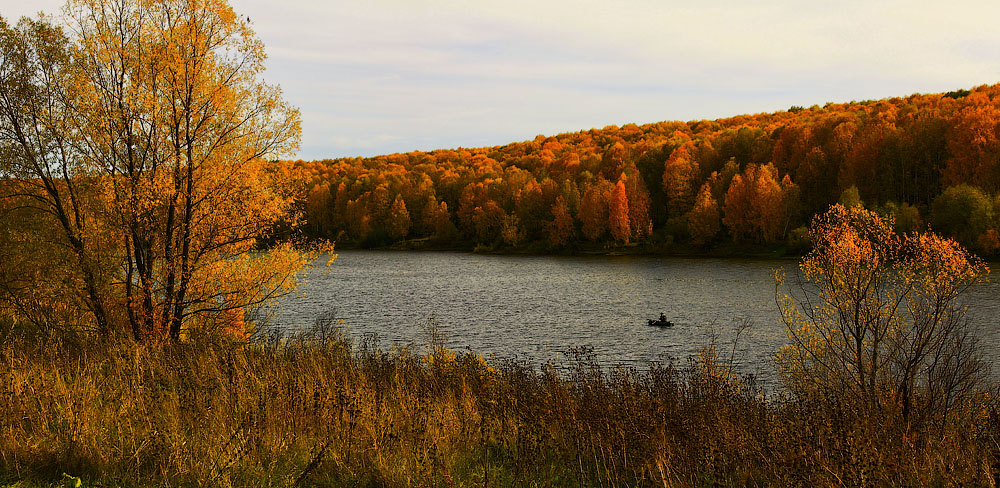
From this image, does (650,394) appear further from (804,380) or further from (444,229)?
(444,229)

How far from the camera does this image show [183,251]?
1413 centimetres

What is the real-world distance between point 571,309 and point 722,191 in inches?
2197

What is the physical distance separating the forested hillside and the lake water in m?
15.3

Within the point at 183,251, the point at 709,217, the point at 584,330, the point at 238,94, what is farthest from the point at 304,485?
the point at 709,217

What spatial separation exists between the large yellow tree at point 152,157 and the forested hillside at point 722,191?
203 ft

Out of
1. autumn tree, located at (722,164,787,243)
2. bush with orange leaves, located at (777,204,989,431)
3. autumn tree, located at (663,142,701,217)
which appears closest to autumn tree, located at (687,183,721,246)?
autumn tree, located at (722,164,787,243)

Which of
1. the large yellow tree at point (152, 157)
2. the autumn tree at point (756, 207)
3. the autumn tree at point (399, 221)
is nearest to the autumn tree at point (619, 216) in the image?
the autumn tree at point (756, 207)

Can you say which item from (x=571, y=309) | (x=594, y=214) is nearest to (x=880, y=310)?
(x=571, y=309)

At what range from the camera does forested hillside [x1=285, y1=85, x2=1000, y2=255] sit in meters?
68.8

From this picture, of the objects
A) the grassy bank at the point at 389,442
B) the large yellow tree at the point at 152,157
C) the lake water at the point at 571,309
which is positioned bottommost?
the lake water at the point at 571,309

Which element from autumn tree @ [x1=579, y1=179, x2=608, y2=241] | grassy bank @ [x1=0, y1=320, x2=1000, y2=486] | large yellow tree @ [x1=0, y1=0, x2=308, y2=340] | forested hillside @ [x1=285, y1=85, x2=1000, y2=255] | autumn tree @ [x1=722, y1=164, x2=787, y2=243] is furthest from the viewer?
autumn tree @ [x1=579, y1=179, x2=608, y2=241]

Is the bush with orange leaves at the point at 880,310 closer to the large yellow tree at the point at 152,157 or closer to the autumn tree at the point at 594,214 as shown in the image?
the large yellow tree at the point at 152,157

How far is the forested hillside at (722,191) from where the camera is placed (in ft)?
226

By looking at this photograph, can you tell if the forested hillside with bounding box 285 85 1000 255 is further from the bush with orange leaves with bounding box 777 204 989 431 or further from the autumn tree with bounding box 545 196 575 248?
the bush with orange leaves with bounding box 777 204 989 431
